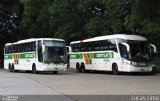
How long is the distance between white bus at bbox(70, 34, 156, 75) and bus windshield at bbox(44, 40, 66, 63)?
11.8ft

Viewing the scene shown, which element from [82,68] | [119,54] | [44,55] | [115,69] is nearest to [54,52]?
[44,55]

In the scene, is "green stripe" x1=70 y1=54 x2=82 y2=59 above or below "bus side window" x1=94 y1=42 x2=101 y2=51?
below

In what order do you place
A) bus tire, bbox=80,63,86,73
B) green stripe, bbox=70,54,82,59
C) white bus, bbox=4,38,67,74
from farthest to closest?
green stripe, bbox=70,54,82,59, bus tire, bbox=80,63,86,73, white bus, bbox=4,38,67,74

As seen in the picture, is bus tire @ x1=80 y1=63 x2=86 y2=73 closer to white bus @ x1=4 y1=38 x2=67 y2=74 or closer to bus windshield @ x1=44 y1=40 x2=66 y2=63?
white bus @ x1=4 y1=38 x2=67 y2=74

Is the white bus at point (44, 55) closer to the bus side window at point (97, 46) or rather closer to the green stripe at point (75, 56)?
the bus side window at point (97, 46)

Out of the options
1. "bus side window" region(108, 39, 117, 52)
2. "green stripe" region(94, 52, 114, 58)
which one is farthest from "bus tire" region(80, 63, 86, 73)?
"bus side window" region(108, 39, 117, 52)

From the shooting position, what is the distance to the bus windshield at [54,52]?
3612 cm

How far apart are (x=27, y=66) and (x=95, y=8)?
1109 centimetres

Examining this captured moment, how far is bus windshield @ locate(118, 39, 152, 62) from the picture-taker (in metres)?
33.7

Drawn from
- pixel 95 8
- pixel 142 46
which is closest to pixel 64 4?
pixel 95 8

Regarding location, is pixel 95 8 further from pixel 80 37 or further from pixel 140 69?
pixel 140 69

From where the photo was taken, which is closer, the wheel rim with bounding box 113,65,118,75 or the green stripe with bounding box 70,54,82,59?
the wheel rim with bounding box 113,65,118,75

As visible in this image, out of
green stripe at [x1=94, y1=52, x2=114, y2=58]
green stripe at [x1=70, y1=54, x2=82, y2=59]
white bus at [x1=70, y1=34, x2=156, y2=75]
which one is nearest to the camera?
white bus at [x1=70, y1=34, x2=156, y2=75]

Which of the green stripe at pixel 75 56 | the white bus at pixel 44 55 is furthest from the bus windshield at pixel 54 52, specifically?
the green stripe at pixel 75 56
